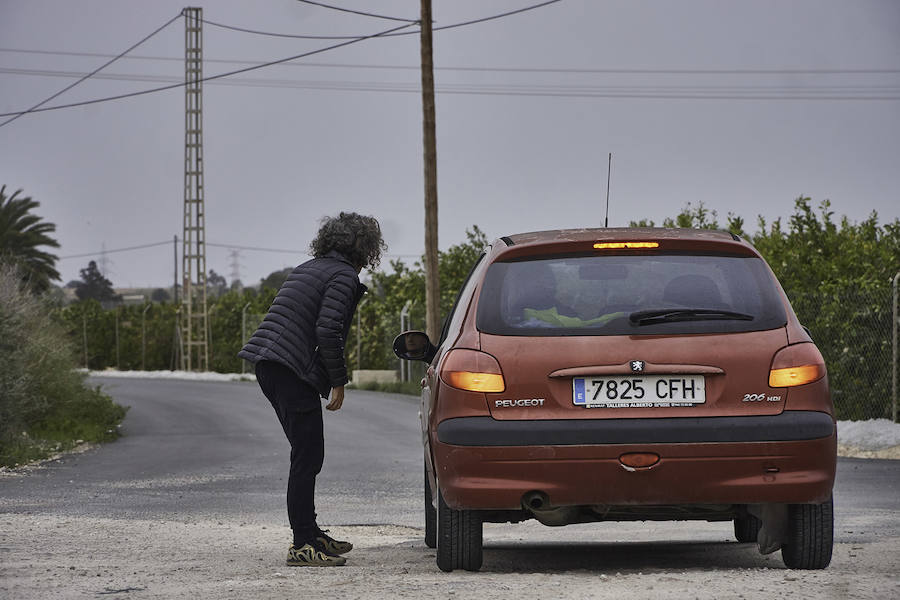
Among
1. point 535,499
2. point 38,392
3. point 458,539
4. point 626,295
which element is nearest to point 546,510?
point 535,499

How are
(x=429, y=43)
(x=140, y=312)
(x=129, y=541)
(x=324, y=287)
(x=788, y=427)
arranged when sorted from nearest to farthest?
(x=788, y=427) < (x=324, y=287) < (x=129, y=541) < (x=429, y=43) < (x=140, y=312)

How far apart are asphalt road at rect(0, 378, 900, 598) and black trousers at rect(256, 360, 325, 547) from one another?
0.47 m

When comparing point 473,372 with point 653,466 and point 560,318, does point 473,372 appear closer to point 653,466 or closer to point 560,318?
point 560,318

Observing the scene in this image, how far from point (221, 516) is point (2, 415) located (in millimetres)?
6994

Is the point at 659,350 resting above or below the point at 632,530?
above

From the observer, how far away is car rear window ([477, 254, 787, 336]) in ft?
20.7

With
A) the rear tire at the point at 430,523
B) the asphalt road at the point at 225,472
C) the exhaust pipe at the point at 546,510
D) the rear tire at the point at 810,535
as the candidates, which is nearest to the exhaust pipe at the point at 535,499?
the exhaust pipe at the point at 546,510

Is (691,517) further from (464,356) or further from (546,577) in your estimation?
(464,356)

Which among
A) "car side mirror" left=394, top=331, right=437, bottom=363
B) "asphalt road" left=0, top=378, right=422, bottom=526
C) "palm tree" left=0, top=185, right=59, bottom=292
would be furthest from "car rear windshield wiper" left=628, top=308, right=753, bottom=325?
"palm tree" left=0, top=185, right=59, bottom=292

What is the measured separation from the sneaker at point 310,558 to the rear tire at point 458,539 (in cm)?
89

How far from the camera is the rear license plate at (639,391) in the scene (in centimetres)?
615

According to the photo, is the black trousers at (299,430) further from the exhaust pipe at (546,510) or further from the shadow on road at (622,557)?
the exhaust pipe at (546,510)

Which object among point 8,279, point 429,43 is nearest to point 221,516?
point 8,279

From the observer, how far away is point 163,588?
6344 mm
